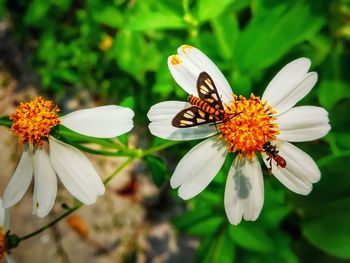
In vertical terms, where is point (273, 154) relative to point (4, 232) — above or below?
below

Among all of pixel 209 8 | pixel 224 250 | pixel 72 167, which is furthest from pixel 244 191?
pixel 209 8

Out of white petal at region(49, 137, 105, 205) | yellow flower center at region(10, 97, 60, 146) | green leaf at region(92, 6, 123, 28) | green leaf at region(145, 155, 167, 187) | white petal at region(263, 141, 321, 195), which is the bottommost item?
white petal at region(263, 141, 321, 195)

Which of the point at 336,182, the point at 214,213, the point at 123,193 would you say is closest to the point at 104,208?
the point at 123,193

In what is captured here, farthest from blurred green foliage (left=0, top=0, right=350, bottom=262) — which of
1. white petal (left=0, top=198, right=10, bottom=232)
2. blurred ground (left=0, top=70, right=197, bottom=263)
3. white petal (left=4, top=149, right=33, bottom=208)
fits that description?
blurred ground (left=0, top=70, right=197, bottom=263)

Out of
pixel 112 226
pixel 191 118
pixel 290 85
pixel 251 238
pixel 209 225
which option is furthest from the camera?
pixel 112 226

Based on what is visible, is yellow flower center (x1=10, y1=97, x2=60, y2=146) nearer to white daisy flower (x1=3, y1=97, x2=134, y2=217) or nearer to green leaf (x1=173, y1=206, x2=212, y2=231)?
Answer: white daisy flower (x1=3, y1=97, x2=134, y2=217)

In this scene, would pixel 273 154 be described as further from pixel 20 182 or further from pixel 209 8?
pixel 20 182
